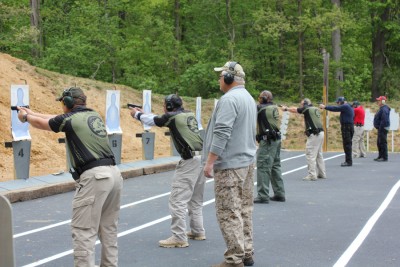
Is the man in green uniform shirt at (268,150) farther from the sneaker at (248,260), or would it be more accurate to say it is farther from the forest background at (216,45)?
the forest background at (216,45)

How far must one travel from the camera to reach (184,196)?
354 inches

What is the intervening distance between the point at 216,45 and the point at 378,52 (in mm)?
Result: 10190

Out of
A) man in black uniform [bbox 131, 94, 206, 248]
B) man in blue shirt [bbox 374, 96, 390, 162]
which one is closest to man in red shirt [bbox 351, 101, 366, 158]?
man in blue shirt [bbox 374, 96, 390, 162]

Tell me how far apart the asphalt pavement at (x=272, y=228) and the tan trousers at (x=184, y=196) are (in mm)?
254

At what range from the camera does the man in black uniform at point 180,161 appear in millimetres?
8852

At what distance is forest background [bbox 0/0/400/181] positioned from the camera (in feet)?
120

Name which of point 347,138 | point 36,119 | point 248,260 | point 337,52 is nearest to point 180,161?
point 248,260

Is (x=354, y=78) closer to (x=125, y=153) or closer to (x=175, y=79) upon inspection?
(x=175, y=79)

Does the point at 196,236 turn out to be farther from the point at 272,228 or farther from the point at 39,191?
the point at 39,191

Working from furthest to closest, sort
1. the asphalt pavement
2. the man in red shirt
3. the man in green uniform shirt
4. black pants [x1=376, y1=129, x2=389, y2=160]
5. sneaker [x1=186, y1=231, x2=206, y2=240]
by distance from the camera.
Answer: the man in red shirt → black pants [x1=376, y1=129, x2=389, y2=160] → the man in green uniform shirt → sneaker [x1=186, y1=231, x2=206, y2=240] → the asphalt pavement

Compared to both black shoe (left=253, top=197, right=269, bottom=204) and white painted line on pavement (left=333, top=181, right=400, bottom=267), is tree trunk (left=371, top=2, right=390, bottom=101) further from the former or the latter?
black shoe (left=253, top=197, right=269, bottom=204)

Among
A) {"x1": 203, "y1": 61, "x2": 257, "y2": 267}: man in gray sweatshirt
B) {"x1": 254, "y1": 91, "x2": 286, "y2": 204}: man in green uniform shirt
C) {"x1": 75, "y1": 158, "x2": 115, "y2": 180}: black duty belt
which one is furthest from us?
{"x1": 254, "y1": 91, "x2": 286, "y2": 204}: man in green uniform shirt

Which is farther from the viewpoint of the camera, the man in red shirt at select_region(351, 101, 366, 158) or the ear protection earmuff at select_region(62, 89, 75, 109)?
the man in red shirt at select_region(351, 101, 366, 158)

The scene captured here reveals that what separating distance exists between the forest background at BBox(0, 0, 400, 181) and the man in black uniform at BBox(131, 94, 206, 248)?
23.0 metres
